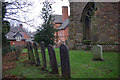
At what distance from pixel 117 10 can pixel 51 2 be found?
18.4 ft

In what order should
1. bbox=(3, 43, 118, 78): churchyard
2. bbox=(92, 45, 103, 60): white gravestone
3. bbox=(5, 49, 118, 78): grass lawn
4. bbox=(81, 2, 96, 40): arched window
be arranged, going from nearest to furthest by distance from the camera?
bbox=(3, 43, 118, 78): churchyard → bbox=(5, 49, 118, 78): grass lawn → bbox=(92, 45, 103, 60): white gravestone → bbox=(81, 2, 96, 40): arched window

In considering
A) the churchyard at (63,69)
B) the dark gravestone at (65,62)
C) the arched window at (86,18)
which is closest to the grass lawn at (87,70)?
the churchyard at (63,69)

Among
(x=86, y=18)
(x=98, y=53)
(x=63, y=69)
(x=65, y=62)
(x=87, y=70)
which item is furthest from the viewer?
(x=86, y=18)

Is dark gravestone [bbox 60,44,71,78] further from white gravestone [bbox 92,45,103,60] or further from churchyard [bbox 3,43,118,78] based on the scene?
white gravestone [bbox 92,45,103,60]

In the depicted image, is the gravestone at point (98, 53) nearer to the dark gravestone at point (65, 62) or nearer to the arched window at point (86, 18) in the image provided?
the dark gravestone at point (65, 62)

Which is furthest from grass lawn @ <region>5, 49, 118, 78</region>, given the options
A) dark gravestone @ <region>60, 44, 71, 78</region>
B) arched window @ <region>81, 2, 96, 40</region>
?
arched window @ <region>81, 2, 96, 40</region>

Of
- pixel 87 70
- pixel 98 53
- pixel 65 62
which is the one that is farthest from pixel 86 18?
pixel 65 62

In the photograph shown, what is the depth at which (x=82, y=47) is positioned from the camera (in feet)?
40.7

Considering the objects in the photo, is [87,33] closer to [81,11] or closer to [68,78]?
[81,11]

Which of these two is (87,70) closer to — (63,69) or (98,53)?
(63,69)

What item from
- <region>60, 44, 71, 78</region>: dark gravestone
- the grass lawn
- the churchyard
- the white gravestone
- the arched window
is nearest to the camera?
<region>60, 44, 71, 78</region>: dark gravestone

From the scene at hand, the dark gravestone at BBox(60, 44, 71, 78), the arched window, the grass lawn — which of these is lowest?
the grass lawn

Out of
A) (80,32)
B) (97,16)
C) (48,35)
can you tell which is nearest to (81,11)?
(80,32)

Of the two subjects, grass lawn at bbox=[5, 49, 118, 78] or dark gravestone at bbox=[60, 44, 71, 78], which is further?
grass lawn at bbox=[5, 49, 118, 78]
